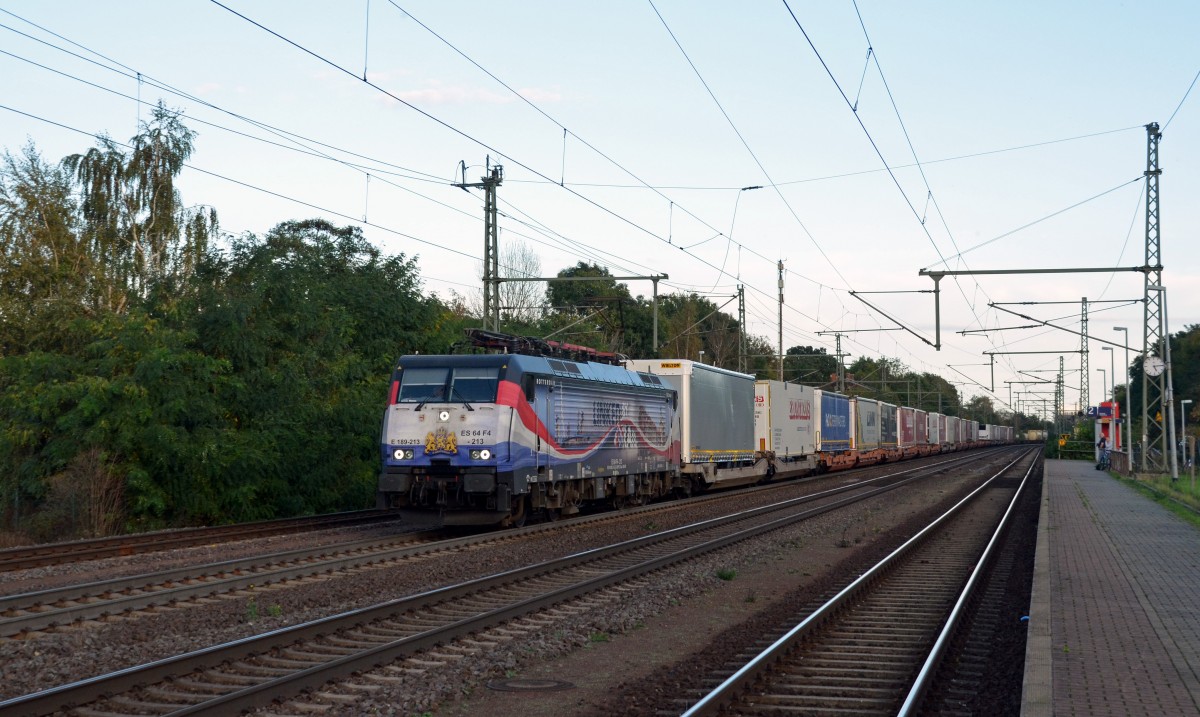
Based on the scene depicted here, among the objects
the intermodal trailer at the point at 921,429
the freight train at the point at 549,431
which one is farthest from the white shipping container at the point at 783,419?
the intermodal trailer at the point at 921,429

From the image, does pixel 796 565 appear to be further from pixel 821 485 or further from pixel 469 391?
pixel 821 485

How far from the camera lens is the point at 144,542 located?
1662 cm

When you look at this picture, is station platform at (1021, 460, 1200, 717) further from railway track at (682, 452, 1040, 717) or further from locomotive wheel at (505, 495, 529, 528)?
locomotive wheel at (505, 495, 529, 528)

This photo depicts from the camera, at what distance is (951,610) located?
11.7 metres

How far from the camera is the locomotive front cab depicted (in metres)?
17.8

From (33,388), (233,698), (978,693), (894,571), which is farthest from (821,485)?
(233,698)

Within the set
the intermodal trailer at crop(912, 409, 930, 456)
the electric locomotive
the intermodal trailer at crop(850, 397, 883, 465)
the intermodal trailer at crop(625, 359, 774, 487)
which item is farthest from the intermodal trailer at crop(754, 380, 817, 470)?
the intermodal trailer at crop(912, 409, 930, 456)

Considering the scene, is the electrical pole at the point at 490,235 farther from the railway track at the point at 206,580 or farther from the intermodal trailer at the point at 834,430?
the intermodal trailer at the point at 834,430

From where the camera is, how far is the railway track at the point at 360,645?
7.33m

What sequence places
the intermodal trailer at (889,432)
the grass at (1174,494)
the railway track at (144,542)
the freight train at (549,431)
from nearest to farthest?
the railway track at (144,542)
the freight train at (549,431)
the grass at (1174,494)
the intermodal trailer at (889,432)

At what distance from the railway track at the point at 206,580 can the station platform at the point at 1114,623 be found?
8354mm

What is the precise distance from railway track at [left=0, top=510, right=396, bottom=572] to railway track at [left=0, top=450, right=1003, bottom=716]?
6215mm

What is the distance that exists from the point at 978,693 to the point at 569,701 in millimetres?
3164

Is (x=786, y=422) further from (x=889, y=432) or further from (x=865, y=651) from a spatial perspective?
(x=865, y=651)
